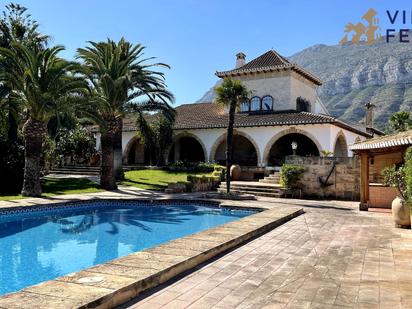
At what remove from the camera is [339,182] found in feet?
63.7

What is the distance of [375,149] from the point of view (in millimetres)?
13633

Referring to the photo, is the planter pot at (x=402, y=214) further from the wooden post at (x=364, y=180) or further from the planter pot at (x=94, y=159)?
the planter pot at (x=94, y=159)

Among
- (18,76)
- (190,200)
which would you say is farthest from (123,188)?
(18,76)

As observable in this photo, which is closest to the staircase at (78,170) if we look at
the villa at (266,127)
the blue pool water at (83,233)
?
the villa at (266,127)

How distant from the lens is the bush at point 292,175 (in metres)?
20.0

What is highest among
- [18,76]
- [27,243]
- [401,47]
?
[401,47]

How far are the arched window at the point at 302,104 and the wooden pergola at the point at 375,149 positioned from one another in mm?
18220

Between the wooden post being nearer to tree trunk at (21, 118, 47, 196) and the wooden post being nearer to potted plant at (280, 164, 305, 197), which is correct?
potted plant at (280, 164, 305, 197)

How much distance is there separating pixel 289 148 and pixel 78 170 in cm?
1734

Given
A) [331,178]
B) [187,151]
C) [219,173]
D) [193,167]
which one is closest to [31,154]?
[219,173]

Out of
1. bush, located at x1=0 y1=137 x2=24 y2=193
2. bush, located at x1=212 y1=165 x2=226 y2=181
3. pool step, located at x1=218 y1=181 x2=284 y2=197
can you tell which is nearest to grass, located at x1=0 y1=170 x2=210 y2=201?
bush, located at x1=0 y1=137 x2=24 y2=193

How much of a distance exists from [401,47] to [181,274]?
183 m

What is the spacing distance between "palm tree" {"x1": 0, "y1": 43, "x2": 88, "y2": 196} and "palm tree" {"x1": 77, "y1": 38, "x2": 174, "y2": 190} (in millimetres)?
2237

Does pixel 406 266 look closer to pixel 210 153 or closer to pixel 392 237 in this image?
pixel 392 237
